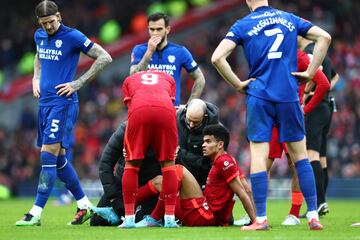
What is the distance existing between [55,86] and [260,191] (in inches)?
115

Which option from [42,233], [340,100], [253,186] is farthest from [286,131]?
[340,100]

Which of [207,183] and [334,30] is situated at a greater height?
[334,30]

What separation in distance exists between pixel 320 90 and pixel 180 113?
1.69 metres

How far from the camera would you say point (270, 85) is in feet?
30.9

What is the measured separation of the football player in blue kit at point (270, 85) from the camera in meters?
9.41

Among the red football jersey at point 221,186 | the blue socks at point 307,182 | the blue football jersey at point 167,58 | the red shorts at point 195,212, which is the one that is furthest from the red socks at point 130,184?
the blue football jersey at point 167,58

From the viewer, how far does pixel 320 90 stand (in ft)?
36.4

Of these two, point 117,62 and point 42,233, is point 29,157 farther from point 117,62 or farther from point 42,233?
point 42,233

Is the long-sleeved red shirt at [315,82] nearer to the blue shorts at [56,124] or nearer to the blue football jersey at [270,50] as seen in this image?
the blue football jersey at [270,50]

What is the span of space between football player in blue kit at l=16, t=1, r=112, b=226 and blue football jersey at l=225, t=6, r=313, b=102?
230 centimetres

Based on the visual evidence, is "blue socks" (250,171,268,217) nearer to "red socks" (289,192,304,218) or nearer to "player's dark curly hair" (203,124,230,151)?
"player's dark curly hair" (203,124,230,151)

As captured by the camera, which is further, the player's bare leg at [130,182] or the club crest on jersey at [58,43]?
the club crest on jersey at [58,43]

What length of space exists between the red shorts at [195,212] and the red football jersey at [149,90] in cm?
116

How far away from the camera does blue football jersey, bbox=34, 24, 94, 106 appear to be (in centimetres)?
1095
